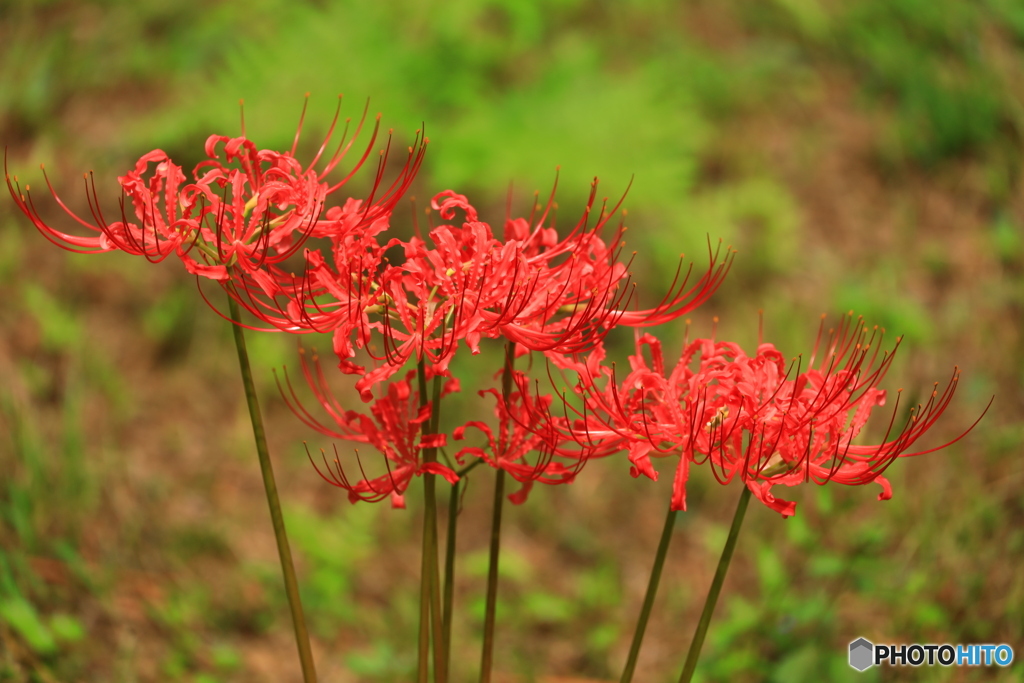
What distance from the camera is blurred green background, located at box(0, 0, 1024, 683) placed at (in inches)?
97.3

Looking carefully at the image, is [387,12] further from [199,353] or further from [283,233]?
[283,233]

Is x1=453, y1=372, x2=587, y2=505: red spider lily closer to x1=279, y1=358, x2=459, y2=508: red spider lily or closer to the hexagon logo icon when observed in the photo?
x1=279, y1=358, x2=459, y2=508: red spider lily

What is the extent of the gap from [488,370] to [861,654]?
67.6 inches

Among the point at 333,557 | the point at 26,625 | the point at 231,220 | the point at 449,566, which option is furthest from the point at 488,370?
the point at 231,220

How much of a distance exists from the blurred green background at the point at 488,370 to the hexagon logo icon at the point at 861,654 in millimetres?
39

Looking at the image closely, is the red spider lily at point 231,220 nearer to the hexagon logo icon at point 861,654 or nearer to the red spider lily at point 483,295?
the red spider lily at point 483,295

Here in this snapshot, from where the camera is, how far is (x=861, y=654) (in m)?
2.28

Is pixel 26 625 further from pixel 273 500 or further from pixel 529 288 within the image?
pixel 529 288

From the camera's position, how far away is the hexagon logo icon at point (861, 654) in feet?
7.30

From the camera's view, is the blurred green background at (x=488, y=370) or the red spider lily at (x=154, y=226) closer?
the red spider lily at (x=154, y=226)

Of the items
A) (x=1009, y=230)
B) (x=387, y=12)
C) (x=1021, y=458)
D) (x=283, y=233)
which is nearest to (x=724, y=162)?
(x=1009, y=230)

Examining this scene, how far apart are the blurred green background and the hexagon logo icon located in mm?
39

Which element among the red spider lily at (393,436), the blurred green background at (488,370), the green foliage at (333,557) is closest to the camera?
the red spider lily at (393,436)

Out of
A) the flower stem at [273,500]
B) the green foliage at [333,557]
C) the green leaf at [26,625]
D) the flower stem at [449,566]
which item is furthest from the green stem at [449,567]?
the green foliage at [333,557]
